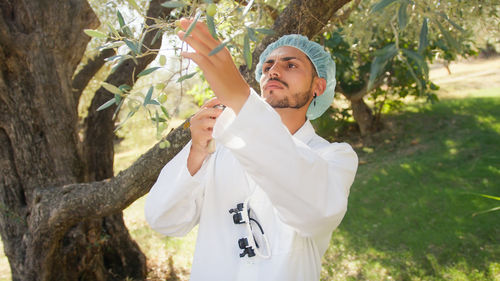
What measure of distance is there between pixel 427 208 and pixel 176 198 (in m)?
5.29

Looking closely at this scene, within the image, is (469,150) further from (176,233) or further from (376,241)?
(176,233)

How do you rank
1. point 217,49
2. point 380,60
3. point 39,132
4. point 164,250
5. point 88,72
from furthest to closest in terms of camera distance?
1. point 164,250
2. point 88,72
3. point 39,132
4. point 380,60
5. point 217,49

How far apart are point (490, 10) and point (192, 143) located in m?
3.60

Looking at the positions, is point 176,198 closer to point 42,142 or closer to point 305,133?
point 305,133

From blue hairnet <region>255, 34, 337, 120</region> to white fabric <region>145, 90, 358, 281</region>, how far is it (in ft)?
1.03

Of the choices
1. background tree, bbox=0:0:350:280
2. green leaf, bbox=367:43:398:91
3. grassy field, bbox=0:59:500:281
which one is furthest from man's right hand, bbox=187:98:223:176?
grassy field, bbox=0:59:500:281

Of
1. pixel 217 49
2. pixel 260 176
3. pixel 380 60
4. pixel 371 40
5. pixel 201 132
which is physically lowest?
pixel 260 176

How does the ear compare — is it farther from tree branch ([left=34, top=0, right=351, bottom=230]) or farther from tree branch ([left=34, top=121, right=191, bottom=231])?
tree branch ([left=34, top=121, right=191, bottom=231])

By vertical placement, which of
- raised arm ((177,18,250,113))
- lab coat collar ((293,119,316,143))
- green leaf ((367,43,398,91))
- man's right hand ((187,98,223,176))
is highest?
raised arm ((177,18,250,113))

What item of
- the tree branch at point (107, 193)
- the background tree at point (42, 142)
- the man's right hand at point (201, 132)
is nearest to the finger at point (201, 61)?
the man's right hand at point (201, 132)

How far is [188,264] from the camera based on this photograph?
5.97 metres

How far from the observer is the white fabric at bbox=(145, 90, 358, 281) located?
3.90ft

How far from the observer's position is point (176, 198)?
177 centimetres

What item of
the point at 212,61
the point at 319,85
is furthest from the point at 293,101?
the point at 212,61
